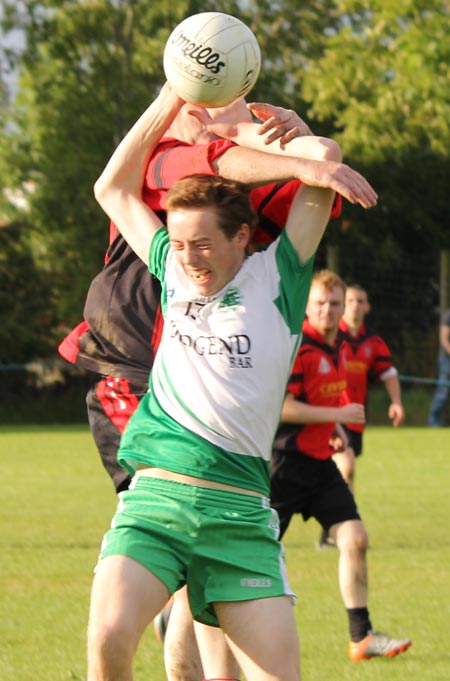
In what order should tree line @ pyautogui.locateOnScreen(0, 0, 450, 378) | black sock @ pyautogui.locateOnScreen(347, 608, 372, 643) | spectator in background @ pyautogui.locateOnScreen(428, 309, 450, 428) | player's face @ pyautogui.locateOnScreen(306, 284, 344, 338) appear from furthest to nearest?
1. tree line @ pyautogui.locateOnScreen(0, 0, 450, 378)
2. spectator in background @ pyautogui.locateOnScreen(428, 309, 450, 428)
3. player's face @ pyautogui.locateOnScreen(306, 284, 344, 338)
4. black sock @ pyautogui.locateOnScreen(347, 608, 372, 643)

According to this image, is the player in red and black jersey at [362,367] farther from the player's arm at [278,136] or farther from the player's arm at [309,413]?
the player's arm at [278,136]

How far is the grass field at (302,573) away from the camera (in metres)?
6.69

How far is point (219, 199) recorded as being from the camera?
172 inches

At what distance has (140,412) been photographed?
446 cm

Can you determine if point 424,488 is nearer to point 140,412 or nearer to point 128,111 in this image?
point 140,412

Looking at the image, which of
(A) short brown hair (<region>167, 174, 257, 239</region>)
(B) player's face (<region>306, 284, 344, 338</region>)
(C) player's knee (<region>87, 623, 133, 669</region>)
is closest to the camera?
(C) player's knee (<region>87, 623, 133, 669</region>)

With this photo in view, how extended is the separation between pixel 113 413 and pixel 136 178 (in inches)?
48.3

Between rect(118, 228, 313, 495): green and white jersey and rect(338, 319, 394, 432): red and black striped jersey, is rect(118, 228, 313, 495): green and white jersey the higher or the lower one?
the higher one

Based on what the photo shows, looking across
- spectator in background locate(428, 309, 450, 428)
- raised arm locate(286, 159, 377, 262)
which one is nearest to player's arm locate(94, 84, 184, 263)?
raised arm locate(286, 159, 377, 262)

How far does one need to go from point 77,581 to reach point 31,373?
20719 mm

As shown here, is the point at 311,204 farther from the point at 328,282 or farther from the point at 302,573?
the point at 302,573

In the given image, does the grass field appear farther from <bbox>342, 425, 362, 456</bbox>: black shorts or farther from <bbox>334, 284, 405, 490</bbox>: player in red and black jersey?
<bbox>334, 284, 405, 490</bbox>: player in red and black jersey

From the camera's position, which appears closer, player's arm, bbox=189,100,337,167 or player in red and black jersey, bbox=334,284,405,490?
player's arm, bbox=189,100,337,167

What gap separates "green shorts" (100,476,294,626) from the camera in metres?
4.14
